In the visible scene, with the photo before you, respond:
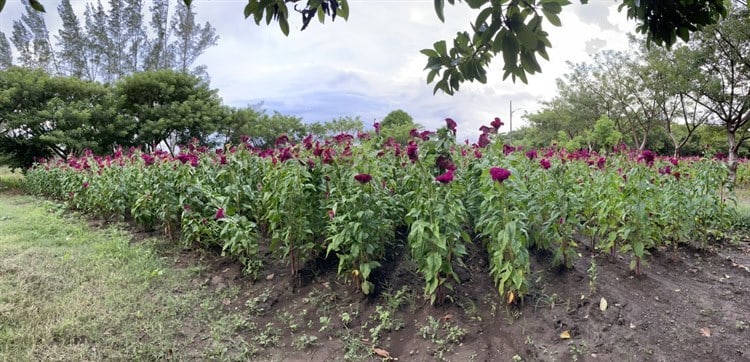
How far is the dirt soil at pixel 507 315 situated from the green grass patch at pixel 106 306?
21 centimetres

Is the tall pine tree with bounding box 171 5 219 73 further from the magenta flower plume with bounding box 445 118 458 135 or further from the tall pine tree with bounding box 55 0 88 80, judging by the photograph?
the magenta flower plume with bounding box 445 118 458 135

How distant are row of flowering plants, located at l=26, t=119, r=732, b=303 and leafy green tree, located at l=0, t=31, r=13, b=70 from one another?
2580 centimetres

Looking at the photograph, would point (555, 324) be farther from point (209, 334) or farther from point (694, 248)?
point (694, 248)

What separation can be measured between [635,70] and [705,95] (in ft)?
14.9

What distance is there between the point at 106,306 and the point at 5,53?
91.3ft

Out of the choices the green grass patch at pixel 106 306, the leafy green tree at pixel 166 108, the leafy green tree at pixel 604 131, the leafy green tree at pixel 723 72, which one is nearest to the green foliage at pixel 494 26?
the green grass patch at pixel 106 306

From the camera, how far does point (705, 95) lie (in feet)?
41.8

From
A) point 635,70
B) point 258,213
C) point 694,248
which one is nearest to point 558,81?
point 635,70

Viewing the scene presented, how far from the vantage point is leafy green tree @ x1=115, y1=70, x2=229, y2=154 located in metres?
17.3

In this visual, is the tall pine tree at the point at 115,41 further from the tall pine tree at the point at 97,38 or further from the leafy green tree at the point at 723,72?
the leafy green tree at the point at 723,72

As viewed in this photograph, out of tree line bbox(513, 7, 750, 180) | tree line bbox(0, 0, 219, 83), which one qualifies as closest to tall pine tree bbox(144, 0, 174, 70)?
tree line bbox(0, 0, 219, 83)

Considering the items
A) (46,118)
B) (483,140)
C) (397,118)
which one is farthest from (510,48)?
(397,118)

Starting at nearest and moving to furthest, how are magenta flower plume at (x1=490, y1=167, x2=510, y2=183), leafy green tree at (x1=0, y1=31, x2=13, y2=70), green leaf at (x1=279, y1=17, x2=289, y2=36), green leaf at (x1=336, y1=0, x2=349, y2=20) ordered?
1. green leaf at (x1=279, y1=17, x2=289, y2=36)
2. green leaf at (x1=336, y1=0, x2=349, y2=20)
3. magenta flower plume at (x1=490, y1=167, x2=510, y2=183)
4. leafy green tree at (x1=0, y1=31, x2=13, y2=70)

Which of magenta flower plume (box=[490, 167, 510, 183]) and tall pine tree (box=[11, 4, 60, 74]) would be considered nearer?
magenta flower plume (box=[490, 167, 510, 183])
